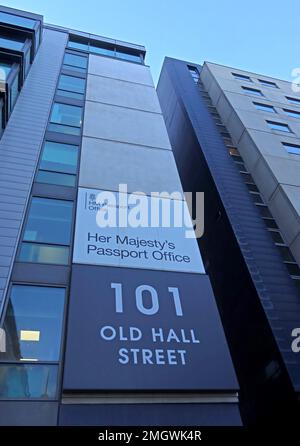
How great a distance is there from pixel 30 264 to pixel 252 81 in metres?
25.1

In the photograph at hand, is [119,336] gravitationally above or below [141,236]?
below

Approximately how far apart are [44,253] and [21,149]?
482cm

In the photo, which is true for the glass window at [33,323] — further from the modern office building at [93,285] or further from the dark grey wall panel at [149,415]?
the dark grey wall panel at [149,415]

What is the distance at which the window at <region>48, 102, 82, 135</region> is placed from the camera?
1475 cm

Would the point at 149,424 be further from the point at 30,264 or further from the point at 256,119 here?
the point at 256,119

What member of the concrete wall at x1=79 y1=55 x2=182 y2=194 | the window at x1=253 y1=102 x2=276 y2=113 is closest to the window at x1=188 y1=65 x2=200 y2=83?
the window at x1=253 y1=102 x2=276 y2=113

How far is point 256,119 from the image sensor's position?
2111cm

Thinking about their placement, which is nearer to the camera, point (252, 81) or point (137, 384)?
point (137, 384)

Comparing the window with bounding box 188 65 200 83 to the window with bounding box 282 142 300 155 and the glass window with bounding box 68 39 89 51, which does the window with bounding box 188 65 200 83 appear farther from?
the window with bounding box 282 142 300 155

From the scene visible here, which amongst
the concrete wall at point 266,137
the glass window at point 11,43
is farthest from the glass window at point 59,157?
the concrete wall at point 266,137

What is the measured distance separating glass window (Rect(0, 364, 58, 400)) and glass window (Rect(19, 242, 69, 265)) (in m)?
2.98

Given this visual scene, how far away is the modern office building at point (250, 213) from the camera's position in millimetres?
11523
